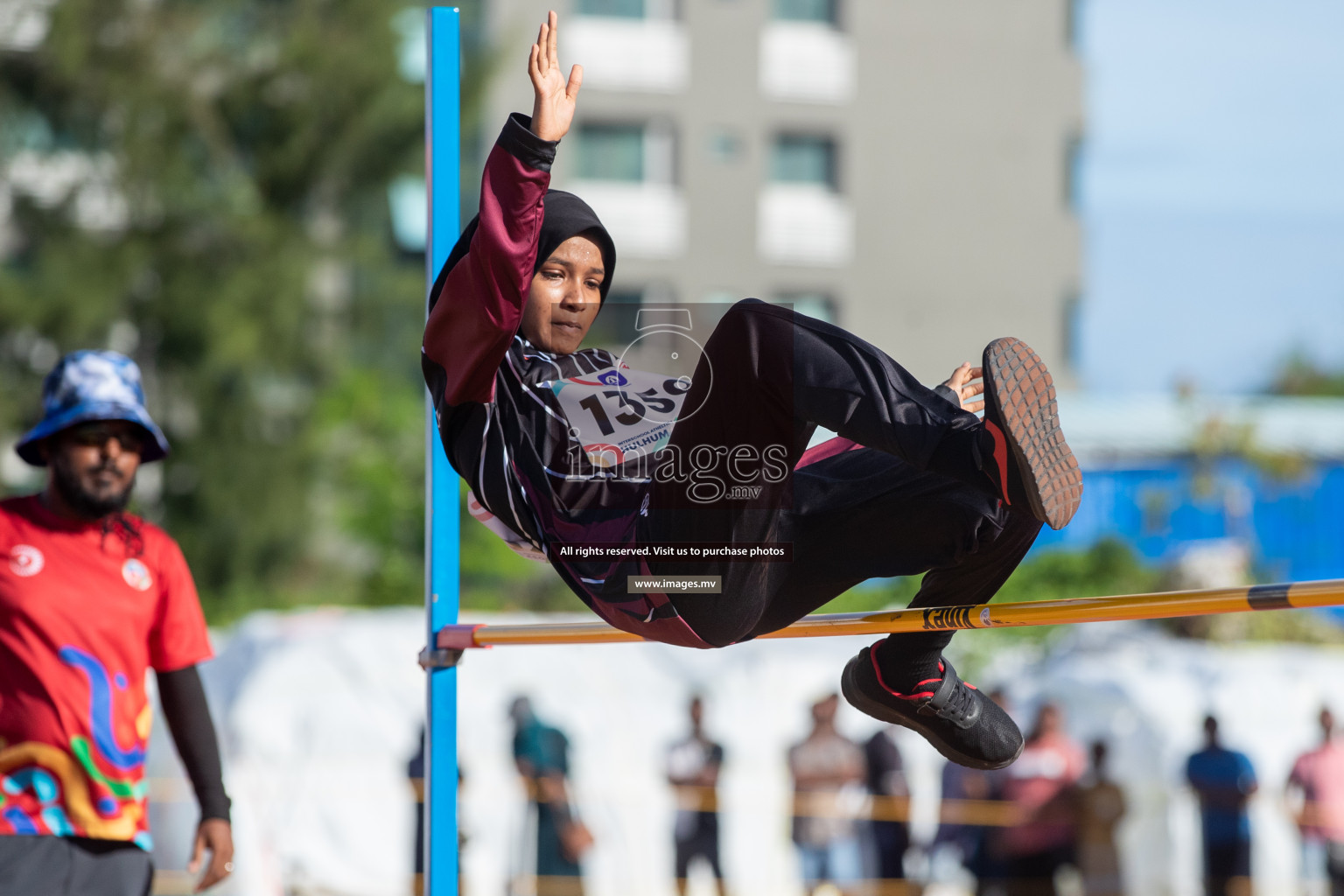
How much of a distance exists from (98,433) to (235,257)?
1409 centimetres

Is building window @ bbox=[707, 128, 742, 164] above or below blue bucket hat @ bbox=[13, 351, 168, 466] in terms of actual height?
above

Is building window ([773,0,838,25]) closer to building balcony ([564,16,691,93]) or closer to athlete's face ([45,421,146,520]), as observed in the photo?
athlete's face ([45,421,146,520])

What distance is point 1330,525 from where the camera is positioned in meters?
18.2

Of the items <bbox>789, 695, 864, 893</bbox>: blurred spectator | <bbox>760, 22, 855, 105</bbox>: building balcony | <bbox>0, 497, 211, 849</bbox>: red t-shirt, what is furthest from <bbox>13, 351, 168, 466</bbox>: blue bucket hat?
<bbox>760, 22, 855, 105</bbox>: building balcony

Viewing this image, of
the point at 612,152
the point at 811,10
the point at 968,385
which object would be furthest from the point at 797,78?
the point at 968,385

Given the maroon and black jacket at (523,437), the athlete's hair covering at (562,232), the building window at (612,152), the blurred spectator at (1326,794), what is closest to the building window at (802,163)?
the building window at (612,152)

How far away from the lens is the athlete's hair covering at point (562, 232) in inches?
99.4

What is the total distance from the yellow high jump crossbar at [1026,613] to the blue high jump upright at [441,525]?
18 cm

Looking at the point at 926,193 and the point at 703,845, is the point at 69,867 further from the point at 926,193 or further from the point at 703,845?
the point at 703,845

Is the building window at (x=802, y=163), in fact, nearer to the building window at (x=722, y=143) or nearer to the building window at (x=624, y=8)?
the building window at (x=722, y=143)

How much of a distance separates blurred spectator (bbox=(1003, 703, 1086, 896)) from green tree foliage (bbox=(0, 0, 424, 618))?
31.3 feet

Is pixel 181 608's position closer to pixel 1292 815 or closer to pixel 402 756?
pixel 402 756

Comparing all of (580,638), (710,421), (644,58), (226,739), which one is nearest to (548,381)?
(710,421)

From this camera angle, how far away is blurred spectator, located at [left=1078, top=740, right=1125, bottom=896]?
24.6ft
